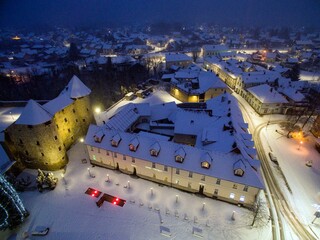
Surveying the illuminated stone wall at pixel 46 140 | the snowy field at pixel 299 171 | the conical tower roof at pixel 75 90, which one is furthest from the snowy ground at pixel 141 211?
the conical tower roof at pixel 75 90

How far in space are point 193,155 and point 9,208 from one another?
32155 millimetres

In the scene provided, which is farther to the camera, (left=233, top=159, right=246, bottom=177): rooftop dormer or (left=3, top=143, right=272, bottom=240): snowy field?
(left=233, top=159, right=246, bottom=177): rooftop dormer

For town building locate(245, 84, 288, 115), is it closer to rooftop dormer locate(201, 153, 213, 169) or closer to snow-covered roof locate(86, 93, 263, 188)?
snow-covered roof locate(86, 93, 263, 188)

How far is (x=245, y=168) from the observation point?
1329 inches

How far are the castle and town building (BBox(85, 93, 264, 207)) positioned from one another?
300 inches

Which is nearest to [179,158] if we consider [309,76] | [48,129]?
[48,129]

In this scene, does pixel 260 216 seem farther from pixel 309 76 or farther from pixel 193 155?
pixel 309 76

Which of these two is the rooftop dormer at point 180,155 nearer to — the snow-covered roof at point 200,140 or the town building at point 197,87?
the snow-covered roof at point 200,140

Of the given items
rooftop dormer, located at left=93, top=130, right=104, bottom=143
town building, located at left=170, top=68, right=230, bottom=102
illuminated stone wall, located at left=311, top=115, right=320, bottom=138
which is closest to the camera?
rooftop dormer, located at left=93, top=130, right=104, bottom=143

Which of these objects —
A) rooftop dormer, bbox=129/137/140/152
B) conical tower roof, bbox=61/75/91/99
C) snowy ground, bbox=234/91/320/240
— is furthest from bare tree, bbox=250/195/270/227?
conical tower roof, bbox=61/75/91/99

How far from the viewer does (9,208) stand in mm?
30328

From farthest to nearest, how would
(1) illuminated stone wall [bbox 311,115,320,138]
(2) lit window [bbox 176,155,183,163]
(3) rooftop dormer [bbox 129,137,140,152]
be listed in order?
(1) illuminated stone wall [bbox 311,115,320,138]
(3) rooftop dormer [bbox 129,137,140,152]
(2) lit window [bbox 176,155,183,163]

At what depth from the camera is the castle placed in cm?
3825

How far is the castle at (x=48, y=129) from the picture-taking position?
38.2 m
